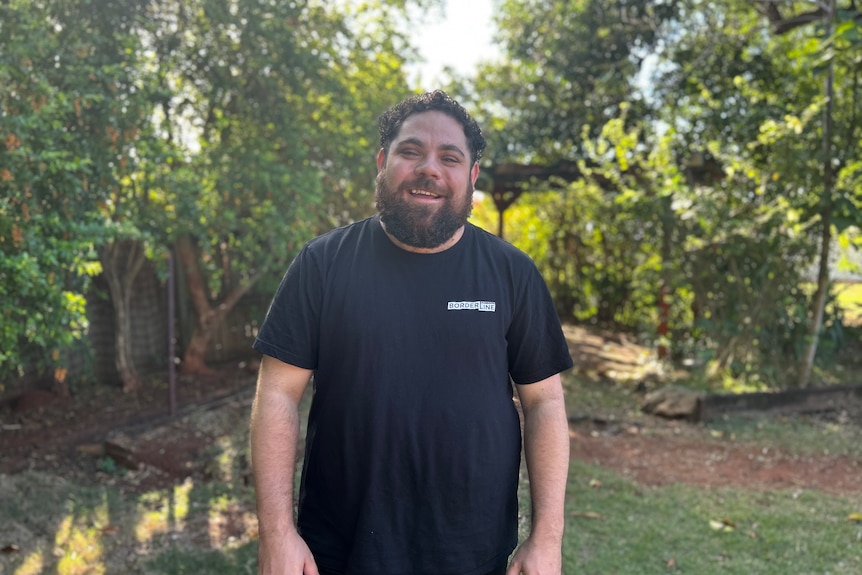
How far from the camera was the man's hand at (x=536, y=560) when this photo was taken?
1903 millimetres

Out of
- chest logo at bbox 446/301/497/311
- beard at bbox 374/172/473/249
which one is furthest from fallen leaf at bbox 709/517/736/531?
beard at bbox 374/172/473/249

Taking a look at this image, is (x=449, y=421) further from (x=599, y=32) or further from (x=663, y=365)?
(x=599, y=32)

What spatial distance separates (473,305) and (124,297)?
21.0 ft

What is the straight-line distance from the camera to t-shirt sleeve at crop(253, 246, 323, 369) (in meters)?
1.85

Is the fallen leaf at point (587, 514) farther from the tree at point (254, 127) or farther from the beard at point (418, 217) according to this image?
the tree at point (254, 127)

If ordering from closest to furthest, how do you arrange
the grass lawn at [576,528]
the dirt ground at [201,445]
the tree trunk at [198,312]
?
the grass lawn at [576,528] → the dirt ground at [201,445] → the tree trunk at [198,312]

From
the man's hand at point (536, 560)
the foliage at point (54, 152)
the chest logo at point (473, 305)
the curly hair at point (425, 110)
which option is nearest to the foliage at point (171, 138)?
the foliage at point (54, 152)

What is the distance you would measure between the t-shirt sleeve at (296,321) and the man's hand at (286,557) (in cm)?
43

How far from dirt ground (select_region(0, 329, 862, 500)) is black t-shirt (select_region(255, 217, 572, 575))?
384 cm

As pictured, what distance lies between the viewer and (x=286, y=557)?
5.87ft

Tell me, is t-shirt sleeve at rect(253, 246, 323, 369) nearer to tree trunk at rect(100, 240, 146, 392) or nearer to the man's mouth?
the man's mouth

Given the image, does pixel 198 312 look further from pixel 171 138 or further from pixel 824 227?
pixel 824 227

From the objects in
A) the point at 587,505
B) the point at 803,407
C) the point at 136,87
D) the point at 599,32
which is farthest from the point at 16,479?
the point at 599,32

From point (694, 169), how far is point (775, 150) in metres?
1.76
